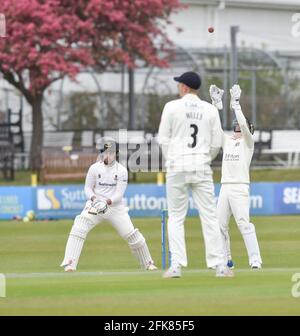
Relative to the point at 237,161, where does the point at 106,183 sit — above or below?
below

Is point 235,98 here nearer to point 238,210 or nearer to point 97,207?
point 238,210

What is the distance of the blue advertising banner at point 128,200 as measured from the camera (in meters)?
27.9

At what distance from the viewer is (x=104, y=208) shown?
51.4 feet

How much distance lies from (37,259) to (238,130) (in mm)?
4586

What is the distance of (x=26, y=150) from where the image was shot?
36.7 m

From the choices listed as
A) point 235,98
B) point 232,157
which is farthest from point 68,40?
point 235,98

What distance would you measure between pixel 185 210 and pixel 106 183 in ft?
10.2

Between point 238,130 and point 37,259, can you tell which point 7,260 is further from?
point 238,130

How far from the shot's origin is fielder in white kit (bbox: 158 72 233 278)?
41.5 ft

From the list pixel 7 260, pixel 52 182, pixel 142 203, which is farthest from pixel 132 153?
pixel 7 260

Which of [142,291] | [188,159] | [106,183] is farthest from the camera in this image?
[106,183]

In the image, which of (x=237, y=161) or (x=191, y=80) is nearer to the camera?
(x=191, y=80)

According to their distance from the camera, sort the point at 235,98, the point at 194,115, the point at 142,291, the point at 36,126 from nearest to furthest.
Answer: the point at 142,291 → the point at 194,115 → the point at 235,98 → the point at 36,126

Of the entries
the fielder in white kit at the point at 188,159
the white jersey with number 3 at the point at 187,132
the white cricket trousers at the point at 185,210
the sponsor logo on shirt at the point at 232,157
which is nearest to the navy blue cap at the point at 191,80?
the fielder in white kit at the point at 188,159
